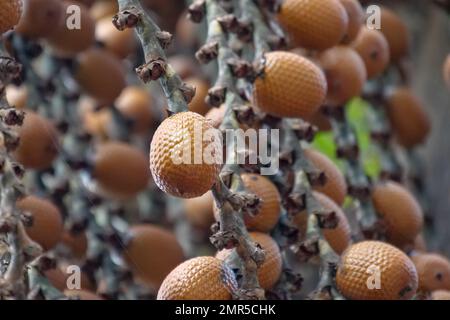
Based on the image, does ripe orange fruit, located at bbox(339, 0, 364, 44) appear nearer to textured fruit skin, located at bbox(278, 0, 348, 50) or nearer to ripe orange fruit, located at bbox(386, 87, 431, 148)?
textured fruit skin, located at bbox(278, 0, 348, 50)

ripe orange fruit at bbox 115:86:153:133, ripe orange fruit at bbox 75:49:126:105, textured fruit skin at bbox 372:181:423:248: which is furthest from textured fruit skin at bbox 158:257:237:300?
ripe orange fruit at bbox 115:86:153:133

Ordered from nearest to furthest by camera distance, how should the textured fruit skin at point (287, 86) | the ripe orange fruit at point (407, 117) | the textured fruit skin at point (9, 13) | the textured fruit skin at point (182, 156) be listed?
the textured fruit skin at point (182, 156) < the textured fruit skin at point (9, 13) < the textured fruit skin at point (287, 86) < the ripe orange fruit at point (407, 117)

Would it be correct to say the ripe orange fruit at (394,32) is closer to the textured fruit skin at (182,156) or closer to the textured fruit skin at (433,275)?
the textured fruit skin at (433,275)

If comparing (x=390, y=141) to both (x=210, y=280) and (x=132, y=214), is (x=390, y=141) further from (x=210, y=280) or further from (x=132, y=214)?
(x=210, y=280)

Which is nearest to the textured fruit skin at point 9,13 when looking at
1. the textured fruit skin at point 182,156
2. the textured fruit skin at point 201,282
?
the textured fruit skin at point 182,156

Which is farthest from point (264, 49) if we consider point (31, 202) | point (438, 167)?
point (438, 167)

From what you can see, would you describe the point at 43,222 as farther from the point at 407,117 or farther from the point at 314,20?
the point at 407,117
